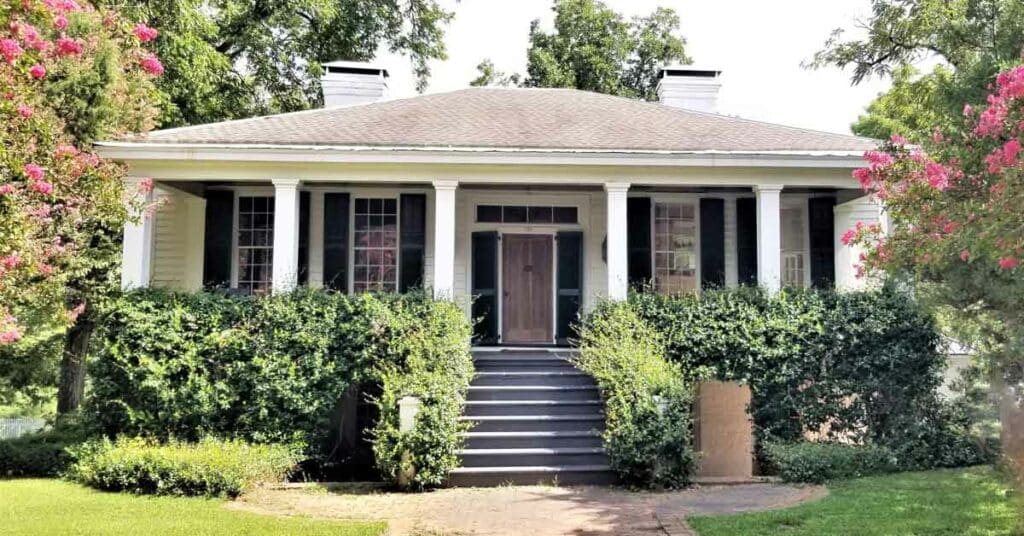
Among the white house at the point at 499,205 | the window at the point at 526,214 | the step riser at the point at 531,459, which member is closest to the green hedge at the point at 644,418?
the step riser at the point at 531,459

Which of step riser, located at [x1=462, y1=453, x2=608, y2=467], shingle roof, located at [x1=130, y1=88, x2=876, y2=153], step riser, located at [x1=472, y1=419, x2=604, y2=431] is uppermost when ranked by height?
shingle roof, located at [x1=130, y1=88, x2=876, y2=153]

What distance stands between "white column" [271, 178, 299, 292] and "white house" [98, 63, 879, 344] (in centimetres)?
2

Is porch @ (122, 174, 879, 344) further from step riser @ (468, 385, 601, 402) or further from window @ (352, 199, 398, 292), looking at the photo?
step riser @ (468, 385, 601, 402)

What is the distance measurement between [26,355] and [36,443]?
943cm

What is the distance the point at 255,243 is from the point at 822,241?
9359mm

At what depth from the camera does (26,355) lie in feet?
58.7

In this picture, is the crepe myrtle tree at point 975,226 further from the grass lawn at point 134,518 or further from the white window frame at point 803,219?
the grass lawn at point 134,518

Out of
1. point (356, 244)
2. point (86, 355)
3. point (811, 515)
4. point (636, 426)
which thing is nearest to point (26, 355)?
point (86, 355)

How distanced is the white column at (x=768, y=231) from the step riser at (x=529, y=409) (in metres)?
3.26

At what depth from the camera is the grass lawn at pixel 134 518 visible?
20.6 feet

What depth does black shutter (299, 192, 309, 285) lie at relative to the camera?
11617 mm

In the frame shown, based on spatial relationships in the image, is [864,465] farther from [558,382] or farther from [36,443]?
[36,443]

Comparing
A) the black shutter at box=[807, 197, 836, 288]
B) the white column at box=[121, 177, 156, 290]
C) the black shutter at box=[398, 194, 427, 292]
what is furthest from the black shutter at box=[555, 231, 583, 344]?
the white column at box=[121, 177, 156, 290]

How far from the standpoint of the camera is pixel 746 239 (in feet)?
38.4
